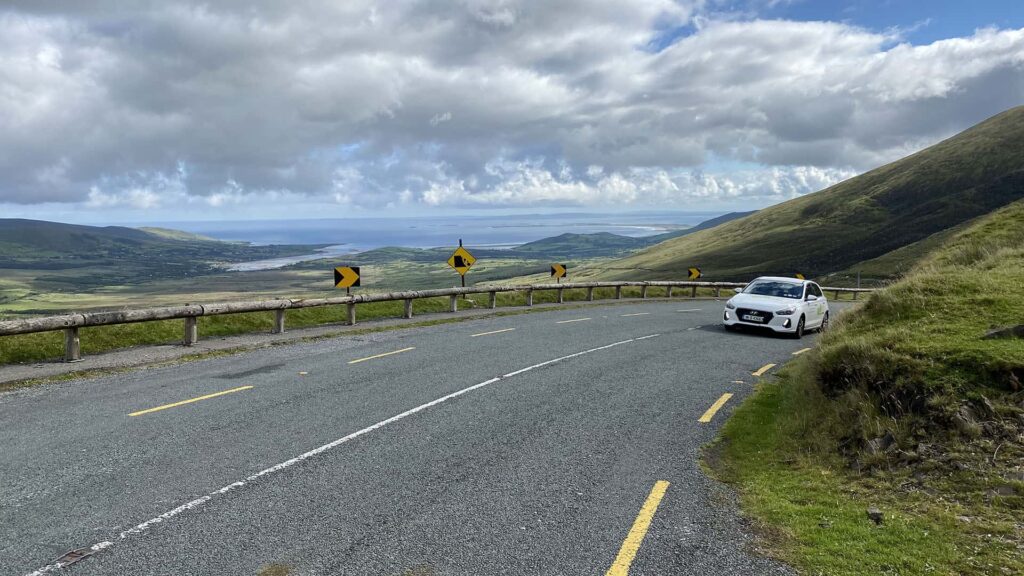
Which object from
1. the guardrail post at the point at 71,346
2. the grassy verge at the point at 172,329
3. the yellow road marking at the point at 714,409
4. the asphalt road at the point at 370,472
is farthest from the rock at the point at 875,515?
the grassy verge at the point at 172,329

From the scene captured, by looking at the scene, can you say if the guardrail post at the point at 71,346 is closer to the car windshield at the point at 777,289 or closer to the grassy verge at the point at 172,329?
the grassy verge at the point at 172,329

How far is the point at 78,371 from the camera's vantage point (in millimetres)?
11594

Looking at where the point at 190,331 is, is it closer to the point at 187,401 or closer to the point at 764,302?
the point at 187,401

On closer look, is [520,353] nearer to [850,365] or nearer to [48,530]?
[850,365]

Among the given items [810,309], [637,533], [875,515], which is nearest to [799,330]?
[810,309]

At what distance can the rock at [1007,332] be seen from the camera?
7.95 meters

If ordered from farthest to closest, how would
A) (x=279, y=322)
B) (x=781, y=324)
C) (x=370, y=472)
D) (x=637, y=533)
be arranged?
(x=781, y=324) < (x=279, y=322) < (x=370, y=472) < (x=637, y=533)

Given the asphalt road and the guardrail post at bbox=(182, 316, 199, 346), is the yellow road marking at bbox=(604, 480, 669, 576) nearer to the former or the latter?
the asphalt road

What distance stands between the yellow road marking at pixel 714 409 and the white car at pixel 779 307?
8879mm

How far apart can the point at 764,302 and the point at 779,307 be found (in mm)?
585

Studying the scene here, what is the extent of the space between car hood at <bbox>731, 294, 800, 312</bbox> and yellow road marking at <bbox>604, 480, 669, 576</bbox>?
545 inches

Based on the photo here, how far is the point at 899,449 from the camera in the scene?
6465 mm

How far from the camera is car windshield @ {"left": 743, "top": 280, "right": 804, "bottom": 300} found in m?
19.7

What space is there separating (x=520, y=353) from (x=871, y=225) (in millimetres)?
215784
